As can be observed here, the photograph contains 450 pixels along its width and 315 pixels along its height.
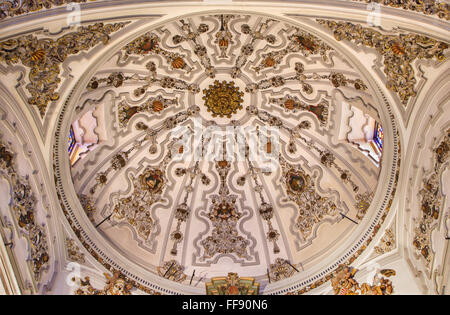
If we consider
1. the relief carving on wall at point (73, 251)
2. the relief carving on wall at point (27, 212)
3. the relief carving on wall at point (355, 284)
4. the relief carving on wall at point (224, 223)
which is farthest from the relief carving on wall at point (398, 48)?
the relief carving on wall at point (73, 251)

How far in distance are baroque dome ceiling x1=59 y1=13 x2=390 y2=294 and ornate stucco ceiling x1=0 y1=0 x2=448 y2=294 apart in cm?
4

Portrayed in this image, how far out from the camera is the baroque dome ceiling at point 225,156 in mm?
12875

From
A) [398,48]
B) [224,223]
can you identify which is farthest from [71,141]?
[398,48]

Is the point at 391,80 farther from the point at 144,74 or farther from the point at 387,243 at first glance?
the point at 144,74

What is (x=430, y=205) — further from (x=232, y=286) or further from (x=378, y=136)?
(x=232, y=286)

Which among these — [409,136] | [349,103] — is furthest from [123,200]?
[409,136]

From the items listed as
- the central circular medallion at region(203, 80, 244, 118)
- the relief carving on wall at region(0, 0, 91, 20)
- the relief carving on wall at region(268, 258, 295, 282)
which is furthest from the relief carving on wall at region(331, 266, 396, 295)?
the relief carving on wall at region(0, 0, 91, 20)

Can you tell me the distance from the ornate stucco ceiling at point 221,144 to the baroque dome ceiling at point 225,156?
44mm

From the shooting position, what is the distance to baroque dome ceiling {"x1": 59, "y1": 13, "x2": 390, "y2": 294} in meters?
12.9

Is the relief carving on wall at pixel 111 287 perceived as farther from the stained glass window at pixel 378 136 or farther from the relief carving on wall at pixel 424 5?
the relief carving on wall at pixel 424 5

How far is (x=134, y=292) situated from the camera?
44.3 ft

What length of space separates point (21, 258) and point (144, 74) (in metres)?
5.86

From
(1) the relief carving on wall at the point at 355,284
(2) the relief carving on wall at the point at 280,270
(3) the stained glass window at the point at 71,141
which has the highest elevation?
(3) the stained glass window at the point at 71,141

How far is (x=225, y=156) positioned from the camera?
15.7m
